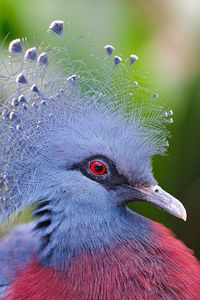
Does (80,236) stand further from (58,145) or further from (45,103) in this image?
(45,103)

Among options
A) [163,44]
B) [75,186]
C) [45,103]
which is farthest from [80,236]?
→ [163,44]

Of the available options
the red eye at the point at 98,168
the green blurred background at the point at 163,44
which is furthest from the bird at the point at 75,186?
the green blurred background at the point at 163,44

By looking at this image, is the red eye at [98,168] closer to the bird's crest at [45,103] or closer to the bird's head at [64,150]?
the bird's head at [64,150]

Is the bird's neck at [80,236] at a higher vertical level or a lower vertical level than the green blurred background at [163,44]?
lower

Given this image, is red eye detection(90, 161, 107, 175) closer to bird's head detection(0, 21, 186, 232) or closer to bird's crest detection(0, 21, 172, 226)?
bird's head detection(0, 21, 186, 232)

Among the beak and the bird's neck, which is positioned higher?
the beak

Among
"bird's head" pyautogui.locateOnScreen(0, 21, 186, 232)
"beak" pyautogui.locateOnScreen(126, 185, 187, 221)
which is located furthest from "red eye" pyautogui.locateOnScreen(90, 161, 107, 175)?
"beak" pyautogui.locateOnScreen(126, 185, 187, 221)

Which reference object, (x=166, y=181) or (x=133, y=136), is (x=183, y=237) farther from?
(x=133, y=136)

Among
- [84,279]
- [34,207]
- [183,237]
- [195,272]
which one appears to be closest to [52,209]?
[34,207]
